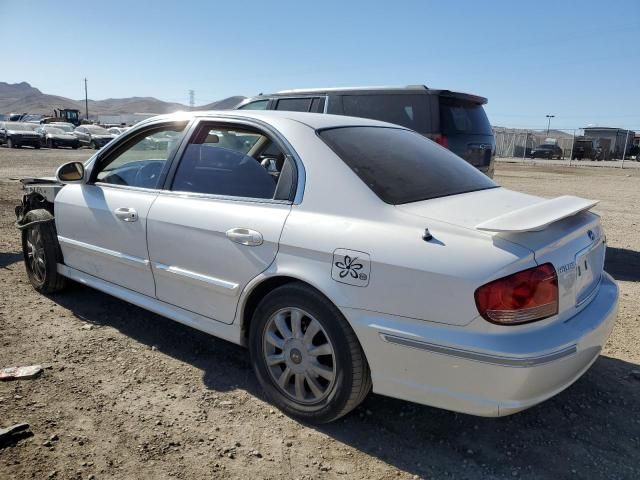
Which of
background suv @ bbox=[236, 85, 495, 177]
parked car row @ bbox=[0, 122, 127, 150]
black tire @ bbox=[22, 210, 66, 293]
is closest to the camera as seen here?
black tire @ bbox=[22, 210, 66, 293]

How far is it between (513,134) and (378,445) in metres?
44.7

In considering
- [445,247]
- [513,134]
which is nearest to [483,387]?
[445,247]

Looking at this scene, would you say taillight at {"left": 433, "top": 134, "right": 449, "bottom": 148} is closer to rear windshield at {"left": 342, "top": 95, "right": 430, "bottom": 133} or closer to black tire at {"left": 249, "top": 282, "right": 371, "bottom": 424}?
rear windshield at {"left": 342, "top": 95, "right": 430, "bottom": 133}

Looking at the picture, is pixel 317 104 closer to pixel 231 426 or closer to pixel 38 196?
pixel 38 196

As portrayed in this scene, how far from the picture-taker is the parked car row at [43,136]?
3097 cm

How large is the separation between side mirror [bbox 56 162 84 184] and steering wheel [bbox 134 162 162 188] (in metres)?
0.56

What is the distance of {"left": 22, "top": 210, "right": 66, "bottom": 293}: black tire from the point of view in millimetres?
4324

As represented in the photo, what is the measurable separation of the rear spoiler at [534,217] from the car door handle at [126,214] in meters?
2.25

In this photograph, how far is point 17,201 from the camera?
993 centimetres

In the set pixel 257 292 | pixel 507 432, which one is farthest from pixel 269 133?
pixel 507 432

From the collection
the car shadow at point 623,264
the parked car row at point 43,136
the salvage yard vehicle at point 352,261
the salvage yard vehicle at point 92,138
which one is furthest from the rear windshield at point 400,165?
the salvage yard vehicle at point 92,138

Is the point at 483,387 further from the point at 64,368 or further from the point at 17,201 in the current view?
the point at 17,201

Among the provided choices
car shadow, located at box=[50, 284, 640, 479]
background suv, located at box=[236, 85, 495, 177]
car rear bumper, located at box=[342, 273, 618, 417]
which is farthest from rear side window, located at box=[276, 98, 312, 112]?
car rear bumper, located at box=[342, 273, 618, 417]

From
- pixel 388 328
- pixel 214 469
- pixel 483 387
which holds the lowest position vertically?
pixel 214 469
